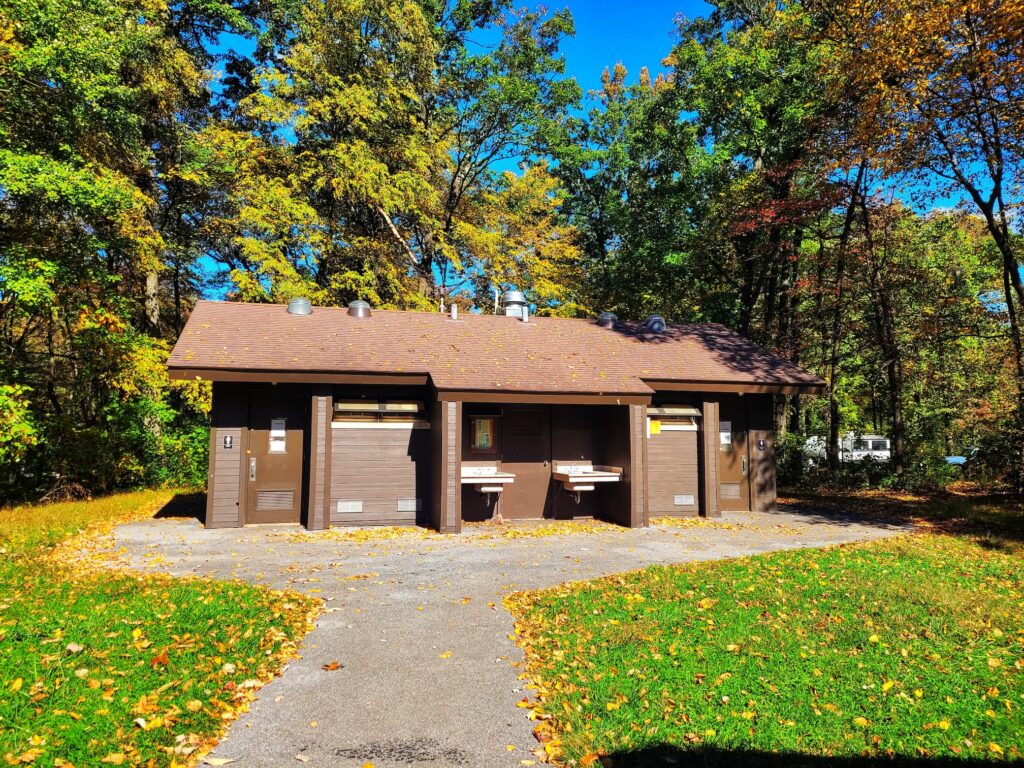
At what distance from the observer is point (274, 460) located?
11.2 m

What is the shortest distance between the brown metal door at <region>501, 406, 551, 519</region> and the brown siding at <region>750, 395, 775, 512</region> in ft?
15.9

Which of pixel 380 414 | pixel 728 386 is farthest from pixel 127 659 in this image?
pixel 728 386

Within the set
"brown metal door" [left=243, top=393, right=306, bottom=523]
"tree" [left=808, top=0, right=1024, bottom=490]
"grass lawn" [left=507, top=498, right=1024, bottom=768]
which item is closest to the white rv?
"tree" [left=808, top=0, right=1024, bottom=490]

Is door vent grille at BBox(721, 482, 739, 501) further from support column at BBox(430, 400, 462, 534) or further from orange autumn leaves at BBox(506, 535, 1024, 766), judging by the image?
Result: support column at BBox(430, 400, 462, 534)

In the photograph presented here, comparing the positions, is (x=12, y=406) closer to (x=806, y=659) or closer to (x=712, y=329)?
(x=806, y=659)

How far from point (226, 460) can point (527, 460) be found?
5.72 m

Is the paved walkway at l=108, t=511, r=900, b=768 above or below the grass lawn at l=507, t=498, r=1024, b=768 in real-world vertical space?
below

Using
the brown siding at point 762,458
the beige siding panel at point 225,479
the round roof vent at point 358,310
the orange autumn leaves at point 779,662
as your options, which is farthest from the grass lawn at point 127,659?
the brown siding at point 762,458

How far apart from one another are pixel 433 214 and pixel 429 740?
70.3 feet

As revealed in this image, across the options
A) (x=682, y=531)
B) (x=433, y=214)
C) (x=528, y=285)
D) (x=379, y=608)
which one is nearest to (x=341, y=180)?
(x=433, y=214)

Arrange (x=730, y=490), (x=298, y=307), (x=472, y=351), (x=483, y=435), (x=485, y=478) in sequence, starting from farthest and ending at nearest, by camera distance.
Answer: (x=298, y=307) < (x=730, y=490) < (x=472, y=351) < (x=483, y=435) < (x=485, y=478)

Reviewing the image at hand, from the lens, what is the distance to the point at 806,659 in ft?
15.1

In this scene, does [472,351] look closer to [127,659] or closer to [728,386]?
[728,386]

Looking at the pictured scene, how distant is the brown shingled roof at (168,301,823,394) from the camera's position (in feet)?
36.2
